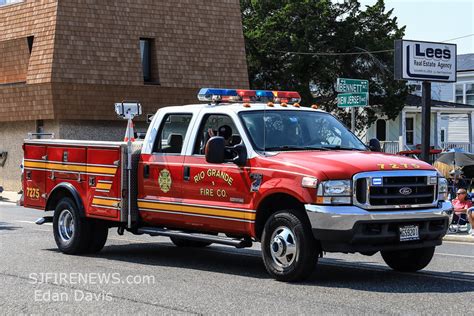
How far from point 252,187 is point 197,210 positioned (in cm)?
99

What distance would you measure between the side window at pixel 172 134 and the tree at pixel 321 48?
32557 millimetres

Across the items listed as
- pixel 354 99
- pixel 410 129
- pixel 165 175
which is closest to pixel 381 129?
pixel 410 129

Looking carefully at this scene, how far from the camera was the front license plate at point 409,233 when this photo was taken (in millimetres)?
9496

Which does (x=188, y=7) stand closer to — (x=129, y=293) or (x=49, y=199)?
(x=49, y=199)

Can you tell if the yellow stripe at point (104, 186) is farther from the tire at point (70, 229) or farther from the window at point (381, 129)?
the window at point (381, 129)

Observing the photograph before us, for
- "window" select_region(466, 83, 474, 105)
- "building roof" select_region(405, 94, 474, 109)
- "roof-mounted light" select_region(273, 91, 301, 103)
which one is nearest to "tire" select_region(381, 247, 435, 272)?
"roof-mounted light" select_region(273, 91, 301, 103)

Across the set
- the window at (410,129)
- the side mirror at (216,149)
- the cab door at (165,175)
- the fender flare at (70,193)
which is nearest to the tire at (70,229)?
the fender flare at (70,193)

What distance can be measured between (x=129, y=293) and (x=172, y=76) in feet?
93.1

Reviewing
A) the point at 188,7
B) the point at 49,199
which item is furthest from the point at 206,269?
the point at 188,7

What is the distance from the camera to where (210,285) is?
31.3 feet

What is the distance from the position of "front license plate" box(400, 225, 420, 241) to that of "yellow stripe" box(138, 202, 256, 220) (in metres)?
1.73

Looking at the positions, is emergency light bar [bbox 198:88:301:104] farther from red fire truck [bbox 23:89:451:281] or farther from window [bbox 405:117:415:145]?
window [bbox 405:117:415:145]

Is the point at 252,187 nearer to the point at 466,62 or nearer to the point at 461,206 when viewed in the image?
the point at 461,206

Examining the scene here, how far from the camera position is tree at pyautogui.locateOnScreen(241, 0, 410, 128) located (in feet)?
145
